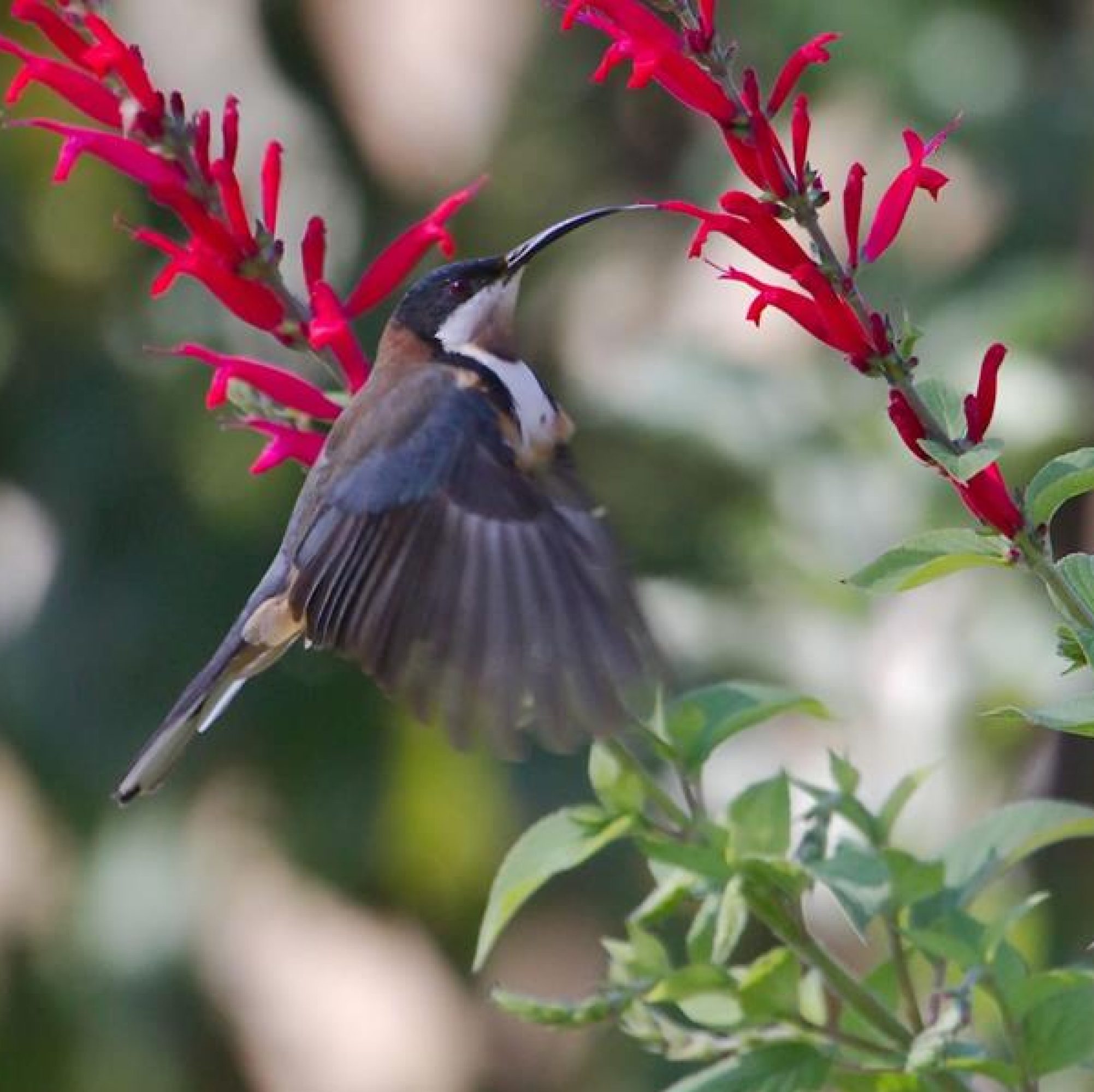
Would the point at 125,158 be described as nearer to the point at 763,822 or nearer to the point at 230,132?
the point at 230,132

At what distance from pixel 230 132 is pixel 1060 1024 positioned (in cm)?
71

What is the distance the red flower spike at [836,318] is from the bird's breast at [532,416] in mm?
388

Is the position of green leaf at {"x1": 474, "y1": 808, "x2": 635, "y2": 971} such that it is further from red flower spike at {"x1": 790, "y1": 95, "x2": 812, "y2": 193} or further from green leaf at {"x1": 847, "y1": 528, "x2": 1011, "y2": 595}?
red flower spike at {"x1": 790, "y1": 95, "x2": 812, "y2": 193}

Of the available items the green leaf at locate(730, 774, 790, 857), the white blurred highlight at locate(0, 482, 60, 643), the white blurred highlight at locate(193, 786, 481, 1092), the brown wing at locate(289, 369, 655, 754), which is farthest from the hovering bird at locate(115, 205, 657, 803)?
the white blurred highlight at locate(193, 786, 481, 1092)

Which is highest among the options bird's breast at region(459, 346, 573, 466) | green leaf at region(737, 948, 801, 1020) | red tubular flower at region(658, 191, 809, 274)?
red tubular flower at region(658, 191, 809, 274)

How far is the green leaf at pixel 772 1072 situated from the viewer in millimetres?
1145

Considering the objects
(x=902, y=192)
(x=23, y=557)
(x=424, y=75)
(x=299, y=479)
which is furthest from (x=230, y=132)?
(x=424, y=75)

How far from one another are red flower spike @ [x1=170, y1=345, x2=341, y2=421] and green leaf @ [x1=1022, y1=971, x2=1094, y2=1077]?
571 millimetres

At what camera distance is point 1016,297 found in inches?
94.3

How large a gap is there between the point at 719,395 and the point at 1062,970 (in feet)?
4.59

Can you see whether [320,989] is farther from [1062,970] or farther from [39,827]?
[1062,970]

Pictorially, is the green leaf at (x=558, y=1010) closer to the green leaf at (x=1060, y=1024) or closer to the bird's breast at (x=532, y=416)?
the green leaf at (x=1060, y=1024)

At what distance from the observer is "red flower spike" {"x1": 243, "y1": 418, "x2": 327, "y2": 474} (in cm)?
133

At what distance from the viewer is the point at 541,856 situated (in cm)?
121
